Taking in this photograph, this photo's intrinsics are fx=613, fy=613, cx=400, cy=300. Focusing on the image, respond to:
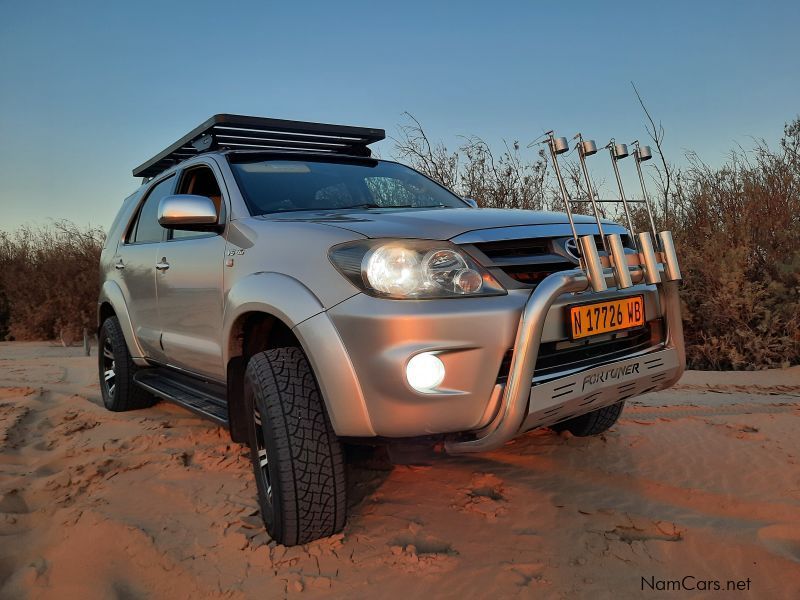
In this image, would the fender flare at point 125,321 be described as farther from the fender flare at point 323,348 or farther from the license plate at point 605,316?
the license plate at point 605,316

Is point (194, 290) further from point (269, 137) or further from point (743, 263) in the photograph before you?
point (743, 263)

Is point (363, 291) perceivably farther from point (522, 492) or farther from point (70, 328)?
point (70, 328)

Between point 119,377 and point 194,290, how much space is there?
1.73m

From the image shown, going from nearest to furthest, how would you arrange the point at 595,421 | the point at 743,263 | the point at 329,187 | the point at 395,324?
the point at 395,324 < the point at 329,187 < the point at 595,421 < the point at 743,263

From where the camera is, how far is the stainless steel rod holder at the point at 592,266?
204 cm

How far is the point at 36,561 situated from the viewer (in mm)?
2301

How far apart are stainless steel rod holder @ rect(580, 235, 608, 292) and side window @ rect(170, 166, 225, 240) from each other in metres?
1.91

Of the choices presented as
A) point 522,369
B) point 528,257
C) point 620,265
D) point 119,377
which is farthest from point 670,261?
point 119,377

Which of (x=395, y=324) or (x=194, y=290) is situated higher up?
(x=194, y=290)

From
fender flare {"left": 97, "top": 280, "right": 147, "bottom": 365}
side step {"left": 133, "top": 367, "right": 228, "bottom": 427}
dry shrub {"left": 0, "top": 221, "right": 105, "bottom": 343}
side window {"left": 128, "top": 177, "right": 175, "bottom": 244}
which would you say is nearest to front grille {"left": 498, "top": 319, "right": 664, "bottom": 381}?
side step {"left": 133, "top": 367, "right": 228, "bottom": 427}

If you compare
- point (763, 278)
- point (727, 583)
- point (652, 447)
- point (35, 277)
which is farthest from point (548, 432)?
point (35, 277)

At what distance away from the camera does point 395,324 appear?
193cm
